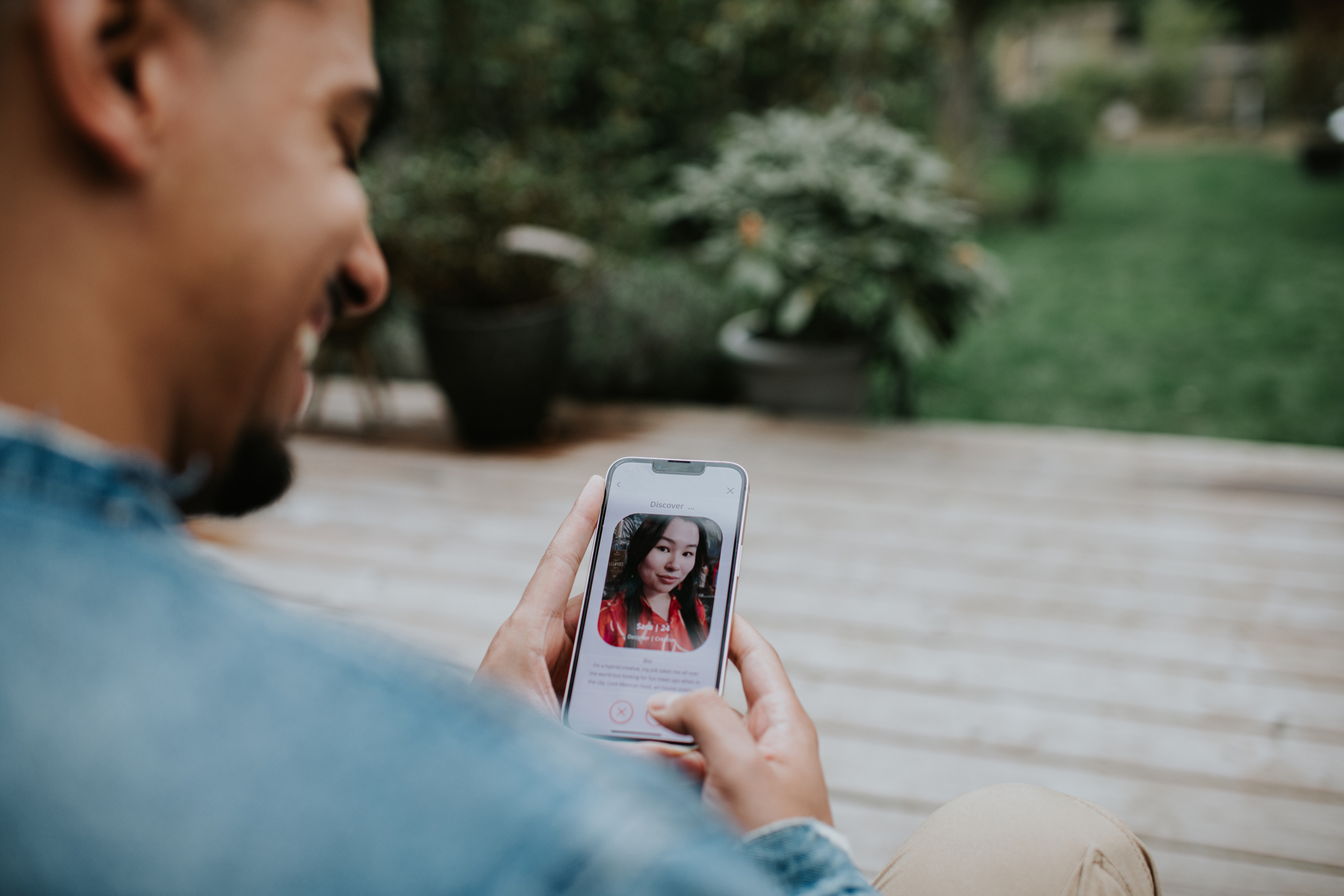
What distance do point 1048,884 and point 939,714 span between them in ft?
3.76

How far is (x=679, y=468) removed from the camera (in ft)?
3.59

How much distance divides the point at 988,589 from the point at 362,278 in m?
2.16

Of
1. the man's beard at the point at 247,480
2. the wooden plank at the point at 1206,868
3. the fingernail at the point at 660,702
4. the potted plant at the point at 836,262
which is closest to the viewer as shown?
the man's beard at the point at 247,480

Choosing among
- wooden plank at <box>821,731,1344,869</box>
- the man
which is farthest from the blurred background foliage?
the man

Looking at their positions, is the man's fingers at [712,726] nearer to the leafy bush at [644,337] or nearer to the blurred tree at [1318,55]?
the leafy bush at [644,337]

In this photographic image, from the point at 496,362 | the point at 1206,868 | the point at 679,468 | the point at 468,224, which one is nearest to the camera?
the point at 679,468

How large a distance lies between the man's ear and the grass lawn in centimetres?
388

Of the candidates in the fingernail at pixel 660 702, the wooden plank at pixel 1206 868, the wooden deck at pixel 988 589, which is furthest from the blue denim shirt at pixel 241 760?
the wooden deck at pixel 988 589

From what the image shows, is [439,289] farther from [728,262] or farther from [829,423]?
[829,423]

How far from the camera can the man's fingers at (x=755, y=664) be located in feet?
2.69

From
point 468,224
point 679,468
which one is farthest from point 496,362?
point 679,468

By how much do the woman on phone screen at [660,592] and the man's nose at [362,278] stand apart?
0.49 metres

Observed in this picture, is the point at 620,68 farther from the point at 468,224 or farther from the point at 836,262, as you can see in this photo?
the point at 836,262

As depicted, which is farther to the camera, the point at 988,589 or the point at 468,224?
the point at 468,224
